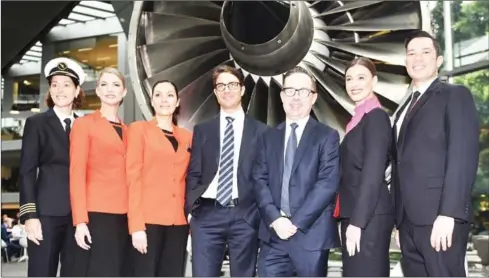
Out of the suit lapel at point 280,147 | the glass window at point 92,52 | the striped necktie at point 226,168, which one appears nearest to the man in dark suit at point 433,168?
the suit lapel at point 280,147

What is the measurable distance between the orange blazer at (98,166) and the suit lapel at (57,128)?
0.14 metres

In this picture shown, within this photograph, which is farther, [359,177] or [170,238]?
[170,238]

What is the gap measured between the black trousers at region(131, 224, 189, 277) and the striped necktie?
35cm

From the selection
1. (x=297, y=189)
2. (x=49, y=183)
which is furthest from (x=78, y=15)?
(x=297, y=189)

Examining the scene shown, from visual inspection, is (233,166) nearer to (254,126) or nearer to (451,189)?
(254,126)

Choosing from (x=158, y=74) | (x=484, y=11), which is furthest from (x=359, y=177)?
(x=484, y=11)

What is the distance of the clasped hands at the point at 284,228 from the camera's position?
10.6ft

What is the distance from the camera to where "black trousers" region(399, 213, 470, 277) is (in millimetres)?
2938

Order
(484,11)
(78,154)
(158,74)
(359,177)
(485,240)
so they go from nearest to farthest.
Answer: (359,177) → (78,154) → (158,74) → (485,240) → (484,11)

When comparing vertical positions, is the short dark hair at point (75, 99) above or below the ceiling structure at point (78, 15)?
below

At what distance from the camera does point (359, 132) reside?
3268 mm

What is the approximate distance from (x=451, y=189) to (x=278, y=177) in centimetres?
101

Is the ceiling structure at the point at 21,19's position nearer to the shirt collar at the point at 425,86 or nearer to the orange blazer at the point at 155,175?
the orange blazer at the point at 155,175

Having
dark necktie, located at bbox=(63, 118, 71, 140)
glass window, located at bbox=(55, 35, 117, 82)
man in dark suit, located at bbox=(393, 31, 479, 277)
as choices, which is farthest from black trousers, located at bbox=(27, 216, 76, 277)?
glass window, located at bbox=(55, 35, 117, 82)
